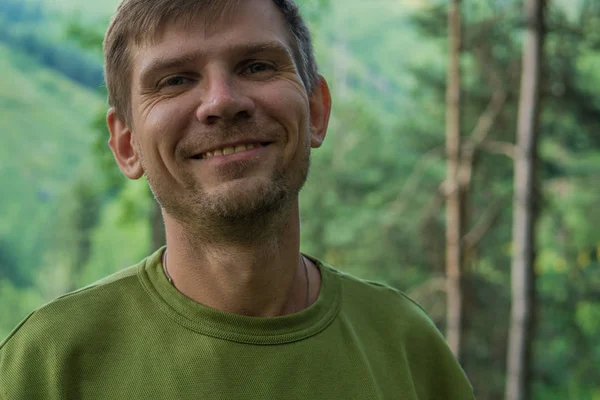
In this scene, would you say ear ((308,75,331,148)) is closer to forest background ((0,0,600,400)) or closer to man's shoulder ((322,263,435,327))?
man's shoulder ((322,263,435,327))

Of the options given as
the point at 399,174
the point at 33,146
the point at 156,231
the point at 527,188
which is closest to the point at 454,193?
the point at 527,188

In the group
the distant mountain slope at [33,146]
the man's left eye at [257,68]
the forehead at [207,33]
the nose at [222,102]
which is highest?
the forehead at [207,33]

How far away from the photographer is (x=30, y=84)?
3725 centimetres

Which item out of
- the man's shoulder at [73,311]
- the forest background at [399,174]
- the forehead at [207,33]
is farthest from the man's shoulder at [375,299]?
the forest background at [399,174]

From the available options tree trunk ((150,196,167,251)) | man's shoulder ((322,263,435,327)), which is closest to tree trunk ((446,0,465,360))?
tree trunk ((150,196,167,251))

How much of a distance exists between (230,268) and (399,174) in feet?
57.7

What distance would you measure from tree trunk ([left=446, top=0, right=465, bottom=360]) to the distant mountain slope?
27.5 m

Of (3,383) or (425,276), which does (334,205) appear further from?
(3,383)

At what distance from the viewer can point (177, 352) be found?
5.20 ft

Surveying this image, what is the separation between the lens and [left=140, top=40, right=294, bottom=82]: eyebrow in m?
1.59

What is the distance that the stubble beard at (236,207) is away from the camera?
1585 mm

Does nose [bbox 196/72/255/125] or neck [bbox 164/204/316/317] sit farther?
neck [bbox 164/204/316/317]

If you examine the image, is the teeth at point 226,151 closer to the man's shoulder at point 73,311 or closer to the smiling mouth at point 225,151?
the smiling mouth at point 225,151

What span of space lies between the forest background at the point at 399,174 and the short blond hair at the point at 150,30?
931 millimetres
